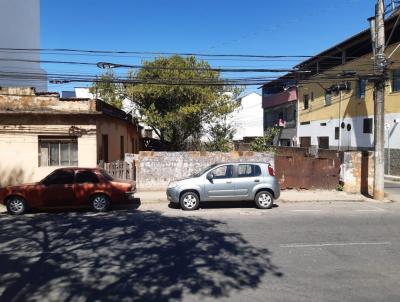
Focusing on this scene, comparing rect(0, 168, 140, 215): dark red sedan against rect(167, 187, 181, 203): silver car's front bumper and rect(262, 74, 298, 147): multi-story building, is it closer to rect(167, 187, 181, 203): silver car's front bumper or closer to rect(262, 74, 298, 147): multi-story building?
rect(167, 187, 181, 203): silver car's front bumper

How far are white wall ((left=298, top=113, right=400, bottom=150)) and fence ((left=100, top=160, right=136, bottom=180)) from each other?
17533 mm

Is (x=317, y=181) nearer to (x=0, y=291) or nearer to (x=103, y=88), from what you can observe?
(x=0, y=291)

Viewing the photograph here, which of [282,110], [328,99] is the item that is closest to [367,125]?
[328,99]

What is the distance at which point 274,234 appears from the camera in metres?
10.1

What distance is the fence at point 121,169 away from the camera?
1762 centimetres

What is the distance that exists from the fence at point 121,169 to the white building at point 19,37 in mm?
13627

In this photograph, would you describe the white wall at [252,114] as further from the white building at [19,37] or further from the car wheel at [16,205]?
the car wheel at [16,205]

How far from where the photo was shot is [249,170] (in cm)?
1448

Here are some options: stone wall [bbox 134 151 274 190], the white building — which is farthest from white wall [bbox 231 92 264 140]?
stone wall [bbox 134 151 274 190]

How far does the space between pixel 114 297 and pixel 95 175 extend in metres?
8.46

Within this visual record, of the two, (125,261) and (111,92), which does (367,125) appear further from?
(125,261)

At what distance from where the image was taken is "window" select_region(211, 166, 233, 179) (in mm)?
14367

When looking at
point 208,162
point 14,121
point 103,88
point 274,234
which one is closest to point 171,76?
point 103,88

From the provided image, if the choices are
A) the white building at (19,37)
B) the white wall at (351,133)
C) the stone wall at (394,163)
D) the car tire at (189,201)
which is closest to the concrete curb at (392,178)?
the stone wall at (394,163)
